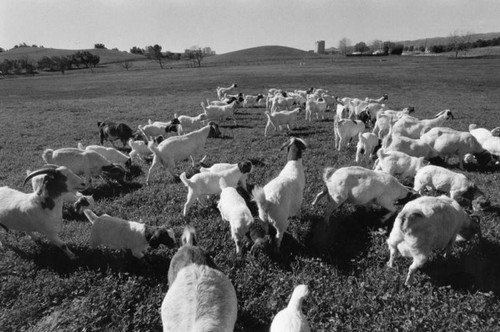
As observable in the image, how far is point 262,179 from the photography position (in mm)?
9234

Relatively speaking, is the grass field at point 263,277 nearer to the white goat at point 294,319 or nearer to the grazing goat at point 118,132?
the white goat at point 294,319

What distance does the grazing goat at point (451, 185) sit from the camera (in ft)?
23.1

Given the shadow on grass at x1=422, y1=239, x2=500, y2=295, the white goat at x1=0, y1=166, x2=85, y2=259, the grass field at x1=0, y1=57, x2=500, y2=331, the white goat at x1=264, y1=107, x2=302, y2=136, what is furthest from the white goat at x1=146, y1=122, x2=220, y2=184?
the shadow on grass at x1=422, y1=239, x2=500, y2=295

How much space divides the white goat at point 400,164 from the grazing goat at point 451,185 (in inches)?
16.0

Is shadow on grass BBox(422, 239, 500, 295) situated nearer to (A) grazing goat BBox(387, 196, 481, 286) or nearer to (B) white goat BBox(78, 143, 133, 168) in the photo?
(A) grazing goat BBox(387, 196, 481, 286)

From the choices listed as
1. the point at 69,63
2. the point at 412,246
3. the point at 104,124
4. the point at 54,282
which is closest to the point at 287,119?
the point at 104,124

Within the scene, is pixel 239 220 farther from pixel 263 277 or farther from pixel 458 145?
pixel 458 145

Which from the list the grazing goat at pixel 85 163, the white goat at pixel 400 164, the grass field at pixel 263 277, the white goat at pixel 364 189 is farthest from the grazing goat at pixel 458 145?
the grazing goat at pixel 85 163

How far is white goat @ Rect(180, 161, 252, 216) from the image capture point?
702cm

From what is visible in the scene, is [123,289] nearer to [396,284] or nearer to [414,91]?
[396,284]

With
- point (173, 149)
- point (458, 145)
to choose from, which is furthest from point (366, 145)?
point (173, 149)

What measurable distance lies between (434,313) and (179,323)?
3.50 metres

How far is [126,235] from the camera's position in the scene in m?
5.52

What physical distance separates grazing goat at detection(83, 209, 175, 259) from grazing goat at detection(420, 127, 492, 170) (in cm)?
905
